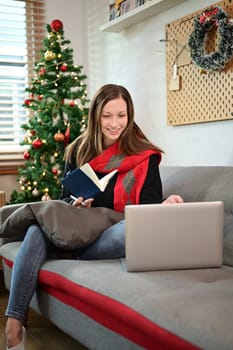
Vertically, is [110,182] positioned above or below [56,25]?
below

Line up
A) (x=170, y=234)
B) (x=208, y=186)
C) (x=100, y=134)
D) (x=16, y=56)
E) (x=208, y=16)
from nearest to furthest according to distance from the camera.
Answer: (x=170, y=234)
(x=208, y=186)
(x=100, y=134)
(x=208, y=16)
(x=16, y=56)

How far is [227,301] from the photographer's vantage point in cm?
128

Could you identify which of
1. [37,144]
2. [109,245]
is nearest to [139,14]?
→ [37,144]

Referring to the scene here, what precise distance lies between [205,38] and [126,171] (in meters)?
0.91

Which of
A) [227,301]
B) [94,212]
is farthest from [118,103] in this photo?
[227,301]

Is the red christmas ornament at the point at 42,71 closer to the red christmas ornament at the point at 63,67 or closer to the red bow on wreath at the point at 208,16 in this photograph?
the red christmas ornament at the point at 63,67

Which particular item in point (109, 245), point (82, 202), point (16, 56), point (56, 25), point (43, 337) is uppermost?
point (56, 25)

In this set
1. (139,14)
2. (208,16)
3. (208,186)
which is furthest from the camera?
(139,14)

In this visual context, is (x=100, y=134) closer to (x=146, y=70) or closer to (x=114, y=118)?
(x=114, y=118)

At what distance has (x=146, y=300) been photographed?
1.34m

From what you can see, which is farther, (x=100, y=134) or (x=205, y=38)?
(x=205, y=38)

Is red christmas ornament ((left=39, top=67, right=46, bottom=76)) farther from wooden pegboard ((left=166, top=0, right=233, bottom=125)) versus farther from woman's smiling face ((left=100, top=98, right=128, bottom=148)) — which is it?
woman's smiling face ((left=100, top=98, right=128, bottom=148))

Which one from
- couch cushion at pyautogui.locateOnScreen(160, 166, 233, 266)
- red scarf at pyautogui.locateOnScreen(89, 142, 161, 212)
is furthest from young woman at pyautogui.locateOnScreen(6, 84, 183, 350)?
couch cushion at pyautogui.locateOnScreen(160, 166, 233, 266)

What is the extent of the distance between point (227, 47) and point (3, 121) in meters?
1.93
